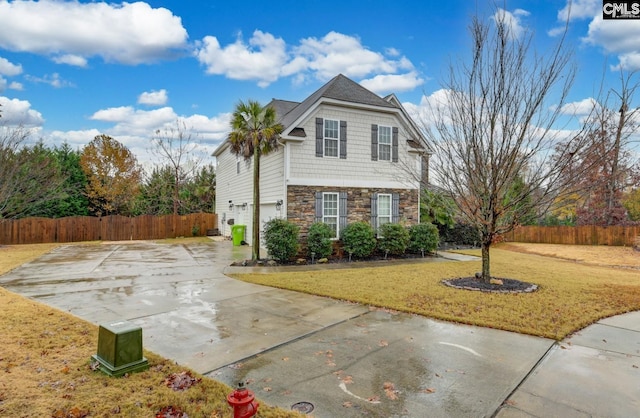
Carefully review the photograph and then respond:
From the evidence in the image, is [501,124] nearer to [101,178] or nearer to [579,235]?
[579,235]

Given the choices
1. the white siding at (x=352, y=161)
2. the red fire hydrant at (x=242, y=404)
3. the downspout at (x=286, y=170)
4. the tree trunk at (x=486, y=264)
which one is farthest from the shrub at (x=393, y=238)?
the red fire hydrant at (x=242, y=404)

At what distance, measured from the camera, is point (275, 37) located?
15.0 m

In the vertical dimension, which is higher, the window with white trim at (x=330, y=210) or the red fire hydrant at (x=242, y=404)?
the window with white trim at (x=330, y=210)

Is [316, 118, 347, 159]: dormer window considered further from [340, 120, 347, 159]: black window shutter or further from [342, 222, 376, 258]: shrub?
[342, 222, 376, 258]: shrub

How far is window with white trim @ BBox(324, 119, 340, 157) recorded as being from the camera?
13734 mm

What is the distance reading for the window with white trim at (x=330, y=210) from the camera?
45.0ft

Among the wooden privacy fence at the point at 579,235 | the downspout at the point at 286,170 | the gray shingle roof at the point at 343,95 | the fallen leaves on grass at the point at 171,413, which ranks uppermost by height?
the gray shingle roof at the point at 343,95

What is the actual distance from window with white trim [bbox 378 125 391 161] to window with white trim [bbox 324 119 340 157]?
1.95 metres

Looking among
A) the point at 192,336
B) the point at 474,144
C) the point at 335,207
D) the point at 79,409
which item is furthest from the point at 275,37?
the point at 79,409

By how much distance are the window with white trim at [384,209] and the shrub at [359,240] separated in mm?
1483

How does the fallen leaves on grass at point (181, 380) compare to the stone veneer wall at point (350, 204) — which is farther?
the stone veneer wall at point (350, 204)

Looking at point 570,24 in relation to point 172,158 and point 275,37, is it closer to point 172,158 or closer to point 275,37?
point 275,37

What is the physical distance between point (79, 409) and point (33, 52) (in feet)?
59.3

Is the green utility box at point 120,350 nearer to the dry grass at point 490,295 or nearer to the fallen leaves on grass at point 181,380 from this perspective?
the fallen leaves on grass at point 181,380
